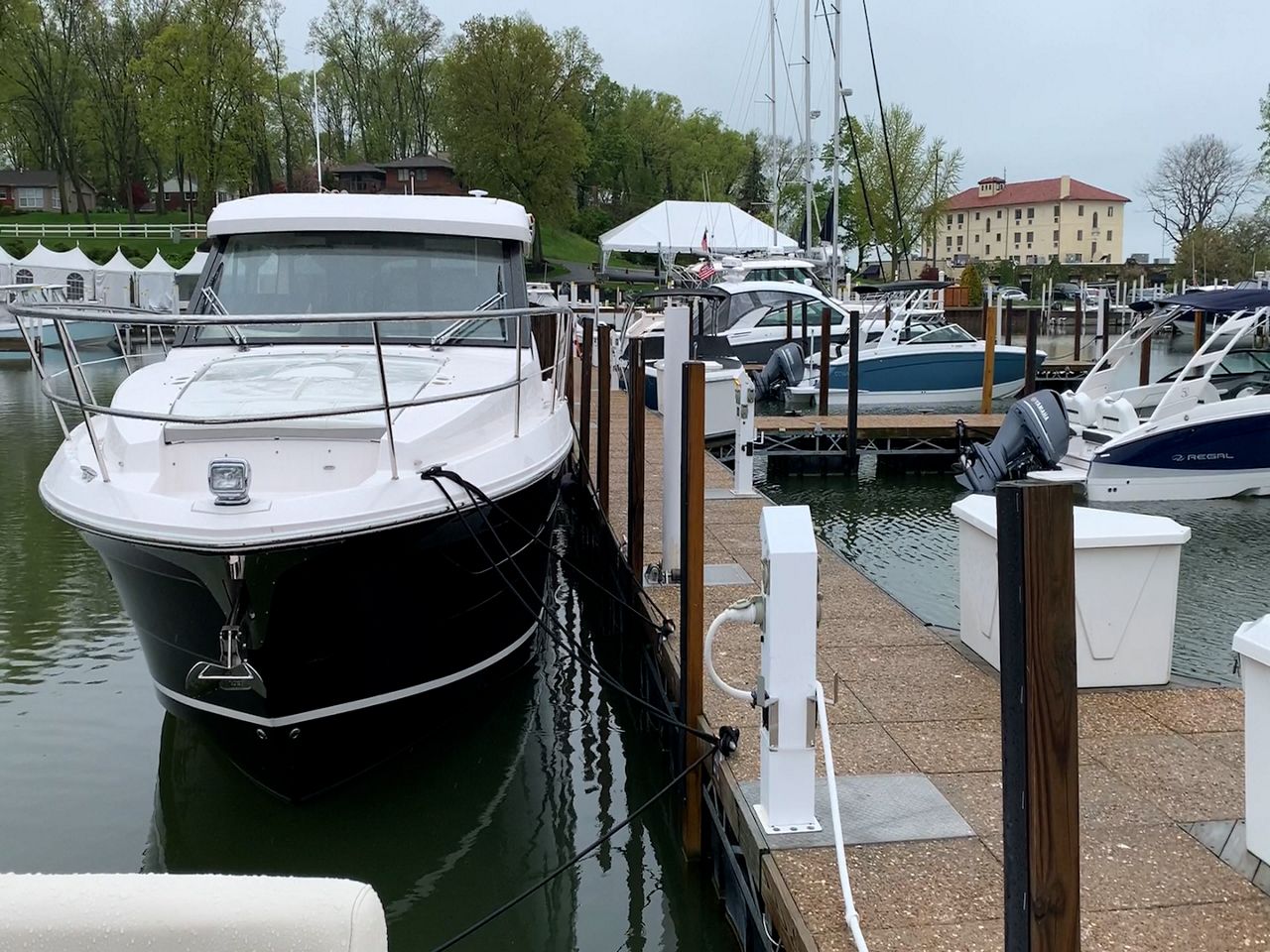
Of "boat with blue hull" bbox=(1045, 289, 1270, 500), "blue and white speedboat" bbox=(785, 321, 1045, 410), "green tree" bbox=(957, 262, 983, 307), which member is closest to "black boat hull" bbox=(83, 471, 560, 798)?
"boat with blue hull" bbox=(1045, 289, 1270, 500)

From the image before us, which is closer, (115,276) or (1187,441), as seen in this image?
(1187,441)

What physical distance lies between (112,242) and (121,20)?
12594 millimetres

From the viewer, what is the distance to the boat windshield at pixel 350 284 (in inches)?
277

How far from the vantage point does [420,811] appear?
5.91m

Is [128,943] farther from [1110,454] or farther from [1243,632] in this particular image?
[1110,454]

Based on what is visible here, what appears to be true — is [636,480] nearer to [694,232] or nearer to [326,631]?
[326,631]

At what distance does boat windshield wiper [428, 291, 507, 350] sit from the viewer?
6.89 meters

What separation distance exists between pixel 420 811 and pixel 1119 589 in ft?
11.8

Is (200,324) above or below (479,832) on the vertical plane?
above

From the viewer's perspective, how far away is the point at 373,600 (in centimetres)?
511

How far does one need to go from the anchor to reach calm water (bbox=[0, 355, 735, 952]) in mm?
980

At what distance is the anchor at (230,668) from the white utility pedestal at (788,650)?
2.24 m

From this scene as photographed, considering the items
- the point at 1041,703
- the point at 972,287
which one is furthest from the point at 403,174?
the point at 1041,703

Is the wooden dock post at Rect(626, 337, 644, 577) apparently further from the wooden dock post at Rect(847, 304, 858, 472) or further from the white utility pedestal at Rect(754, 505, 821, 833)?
the wooden dock post at Rect(847, 304, 858, 472)
